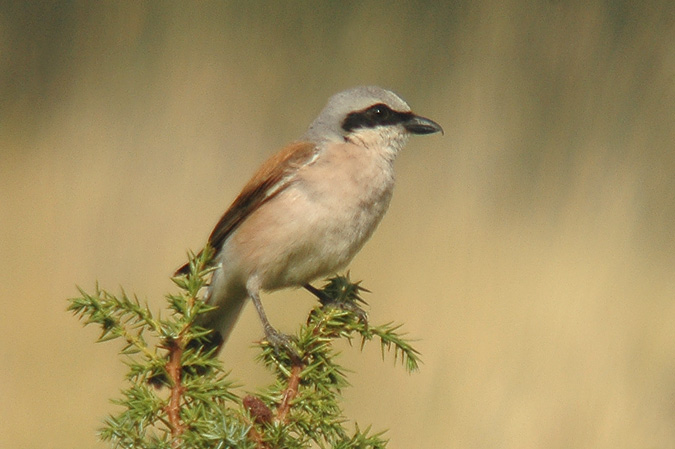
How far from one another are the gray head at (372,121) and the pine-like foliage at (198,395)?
1.01m

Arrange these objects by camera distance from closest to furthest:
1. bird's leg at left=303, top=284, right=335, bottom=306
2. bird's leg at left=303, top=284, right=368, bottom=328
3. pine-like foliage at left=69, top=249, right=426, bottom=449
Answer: pine-like foliage at left=69, top=249, right=426, bottom=449 < bird's leg at left=303, top=284, right=368, bottom=328 < bird's leg at left=303, top=284, right=335, bottom=306

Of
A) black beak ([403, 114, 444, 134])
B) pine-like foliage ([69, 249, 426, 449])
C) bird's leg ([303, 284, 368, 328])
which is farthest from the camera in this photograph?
black beak ([403, 114, 444, 134])

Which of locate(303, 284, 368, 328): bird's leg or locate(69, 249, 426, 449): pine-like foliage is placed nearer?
locate(69, 249, 426, 449): pine-like foliage

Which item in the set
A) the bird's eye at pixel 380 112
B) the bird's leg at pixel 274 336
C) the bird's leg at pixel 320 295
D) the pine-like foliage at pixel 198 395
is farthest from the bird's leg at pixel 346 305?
the bird's eye at pixel 380 112

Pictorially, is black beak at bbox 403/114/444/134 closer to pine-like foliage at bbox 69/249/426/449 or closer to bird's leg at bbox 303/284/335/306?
bird's leg at bbox 303/284/335/306

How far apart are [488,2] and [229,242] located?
129 centimetres

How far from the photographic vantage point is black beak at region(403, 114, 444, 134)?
2361 millimetres

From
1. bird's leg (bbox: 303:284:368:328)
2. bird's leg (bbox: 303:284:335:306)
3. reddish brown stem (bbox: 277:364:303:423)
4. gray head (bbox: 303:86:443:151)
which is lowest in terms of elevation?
bird's leg (bbox: 303:284:335:306)

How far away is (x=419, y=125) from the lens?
7.78 feet

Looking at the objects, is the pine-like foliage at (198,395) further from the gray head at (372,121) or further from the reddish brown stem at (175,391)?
the gray head at (372,121)

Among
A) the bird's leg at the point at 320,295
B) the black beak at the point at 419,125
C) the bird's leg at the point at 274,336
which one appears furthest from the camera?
the black beak at the point at 419,125

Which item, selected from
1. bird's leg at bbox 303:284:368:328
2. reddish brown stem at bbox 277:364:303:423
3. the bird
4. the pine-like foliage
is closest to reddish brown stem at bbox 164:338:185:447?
the pine-like foliage

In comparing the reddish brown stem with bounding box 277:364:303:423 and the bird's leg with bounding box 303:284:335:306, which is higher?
the reddish brown stem with bounding box 277:364:303:423

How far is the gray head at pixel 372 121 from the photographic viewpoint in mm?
2377
